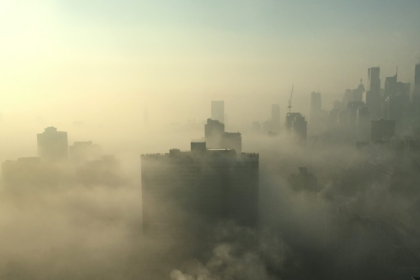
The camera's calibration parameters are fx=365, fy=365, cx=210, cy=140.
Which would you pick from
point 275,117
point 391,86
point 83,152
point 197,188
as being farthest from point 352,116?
point 83,152

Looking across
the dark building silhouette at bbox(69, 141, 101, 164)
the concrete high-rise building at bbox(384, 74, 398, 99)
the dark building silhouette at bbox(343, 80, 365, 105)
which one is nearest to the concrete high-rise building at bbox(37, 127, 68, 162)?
the dark building silhouette at bbox(69, 141, 101, 164)

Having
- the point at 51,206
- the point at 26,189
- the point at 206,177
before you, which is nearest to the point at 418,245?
the point at 206,177

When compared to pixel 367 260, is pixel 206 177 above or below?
above

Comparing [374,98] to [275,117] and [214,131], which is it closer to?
[275,117]

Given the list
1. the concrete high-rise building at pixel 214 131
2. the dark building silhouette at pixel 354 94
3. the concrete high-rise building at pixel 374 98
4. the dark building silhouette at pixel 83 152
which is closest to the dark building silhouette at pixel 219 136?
the concrete high-rise building at pixel 214 131

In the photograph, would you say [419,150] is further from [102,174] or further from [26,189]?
[26,189]
